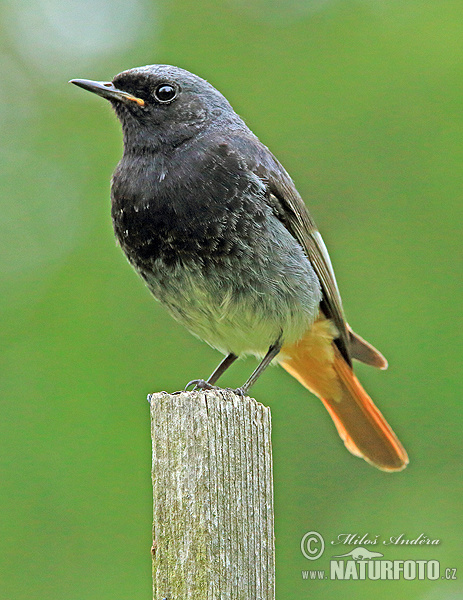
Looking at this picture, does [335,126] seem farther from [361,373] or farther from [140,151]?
[140,151]

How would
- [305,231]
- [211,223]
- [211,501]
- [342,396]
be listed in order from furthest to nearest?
[342,396] → [305,231] → [211,223] → [211,501]

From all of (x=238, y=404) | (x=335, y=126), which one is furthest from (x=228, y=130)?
(x=335, y=126)

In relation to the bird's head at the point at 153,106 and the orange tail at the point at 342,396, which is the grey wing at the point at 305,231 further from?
the bird's head at the point at 153,106

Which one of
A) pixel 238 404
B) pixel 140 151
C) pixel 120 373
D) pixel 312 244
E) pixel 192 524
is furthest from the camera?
pixel 120 373

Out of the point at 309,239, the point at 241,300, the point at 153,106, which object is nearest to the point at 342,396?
the point at 309,239

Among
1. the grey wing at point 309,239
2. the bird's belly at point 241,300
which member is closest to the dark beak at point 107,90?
the grey wing at point 309,239

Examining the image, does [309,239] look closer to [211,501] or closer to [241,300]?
[241,300]
